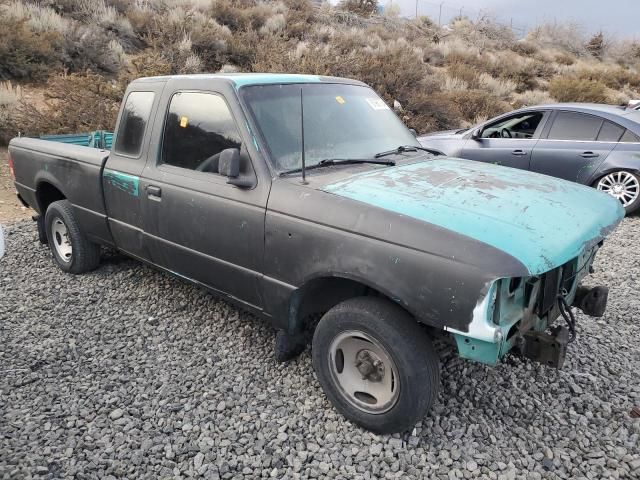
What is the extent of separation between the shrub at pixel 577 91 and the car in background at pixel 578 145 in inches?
473

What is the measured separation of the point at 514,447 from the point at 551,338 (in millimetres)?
663

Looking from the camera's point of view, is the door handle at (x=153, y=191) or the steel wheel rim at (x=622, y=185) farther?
the steel wheel rim at (x=622, y=185)

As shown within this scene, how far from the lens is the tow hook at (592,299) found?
3.05 meters

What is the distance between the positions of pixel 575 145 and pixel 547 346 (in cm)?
564

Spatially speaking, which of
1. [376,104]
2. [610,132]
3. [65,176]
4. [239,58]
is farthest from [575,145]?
[239,58]

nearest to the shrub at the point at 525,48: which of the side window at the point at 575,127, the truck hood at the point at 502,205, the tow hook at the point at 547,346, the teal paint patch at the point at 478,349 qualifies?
the side window at the point at 575,127

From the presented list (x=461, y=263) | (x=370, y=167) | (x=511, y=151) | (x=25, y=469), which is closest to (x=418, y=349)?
(x=461, y=263)

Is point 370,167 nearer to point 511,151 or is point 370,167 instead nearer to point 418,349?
point 418,349

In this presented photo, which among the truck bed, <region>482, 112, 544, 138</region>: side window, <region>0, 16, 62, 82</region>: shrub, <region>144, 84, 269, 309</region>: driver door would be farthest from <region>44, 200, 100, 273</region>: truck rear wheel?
<region>0, 16, 62, 82</region>: shrub

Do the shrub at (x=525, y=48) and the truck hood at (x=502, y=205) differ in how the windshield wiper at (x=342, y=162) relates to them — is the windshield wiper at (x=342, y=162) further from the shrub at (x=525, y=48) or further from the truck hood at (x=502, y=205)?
the shrub at (x=525, y=48)

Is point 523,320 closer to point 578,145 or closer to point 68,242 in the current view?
point 68,242

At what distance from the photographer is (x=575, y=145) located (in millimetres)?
7164

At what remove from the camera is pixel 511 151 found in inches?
297

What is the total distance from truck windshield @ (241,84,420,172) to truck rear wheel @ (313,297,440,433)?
1052 mm
